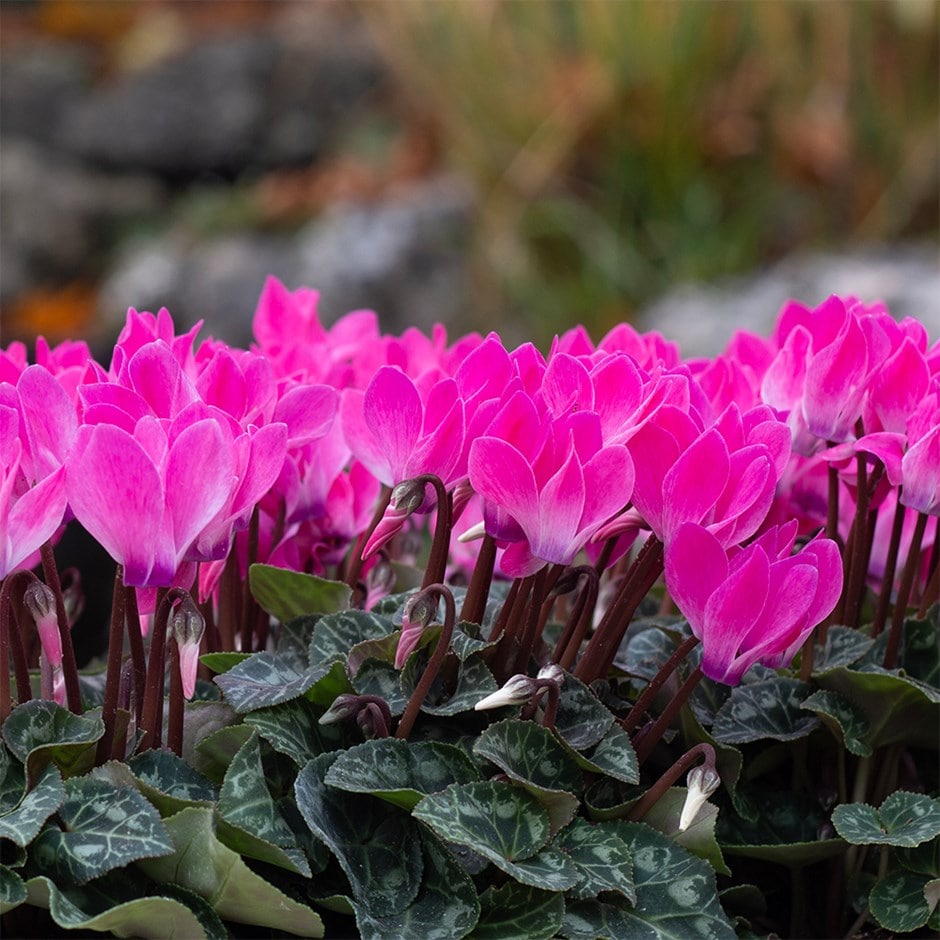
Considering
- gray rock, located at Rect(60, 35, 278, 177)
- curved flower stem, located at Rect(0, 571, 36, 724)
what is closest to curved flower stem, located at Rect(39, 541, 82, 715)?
curved flower stem, located at Rect(0, 571, 36, 724)

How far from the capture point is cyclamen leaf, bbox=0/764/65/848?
64 cm

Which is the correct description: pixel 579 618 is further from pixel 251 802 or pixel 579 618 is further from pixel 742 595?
pixel 251 802

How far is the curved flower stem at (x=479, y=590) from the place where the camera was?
80 cm

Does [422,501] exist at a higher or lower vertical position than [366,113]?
lower

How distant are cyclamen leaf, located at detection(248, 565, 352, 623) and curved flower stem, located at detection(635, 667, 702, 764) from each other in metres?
0.23

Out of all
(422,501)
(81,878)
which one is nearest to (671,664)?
(422,501)

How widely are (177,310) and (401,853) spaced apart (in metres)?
6.02

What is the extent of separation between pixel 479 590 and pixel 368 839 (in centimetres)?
17

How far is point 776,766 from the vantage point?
94 centimetres

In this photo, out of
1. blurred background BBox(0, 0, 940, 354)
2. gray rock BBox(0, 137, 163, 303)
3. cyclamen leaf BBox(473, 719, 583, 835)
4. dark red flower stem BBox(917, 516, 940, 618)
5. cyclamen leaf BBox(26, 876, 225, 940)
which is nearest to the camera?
cyclamen leaf BBox(26, 876, 225, 940)

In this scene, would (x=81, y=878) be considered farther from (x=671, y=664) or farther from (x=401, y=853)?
(x=671, y=664)

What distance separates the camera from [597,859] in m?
0.74

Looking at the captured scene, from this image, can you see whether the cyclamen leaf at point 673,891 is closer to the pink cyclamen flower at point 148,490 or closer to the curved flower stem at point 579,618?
the curved flower stem at point 579,618

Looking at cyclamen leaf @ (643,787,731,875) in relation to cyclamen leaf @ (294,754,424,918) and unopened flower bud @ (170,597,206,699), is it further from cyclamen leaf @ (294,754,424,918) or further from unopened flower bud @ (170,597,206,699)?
unopened flower bud @ (170,597,206,699)
